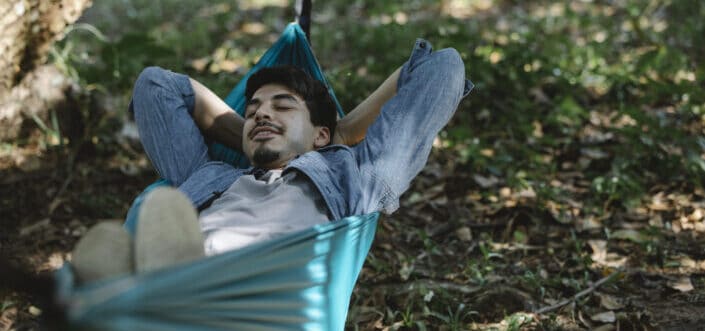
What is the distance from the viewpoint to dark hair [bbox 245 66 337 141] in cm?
204

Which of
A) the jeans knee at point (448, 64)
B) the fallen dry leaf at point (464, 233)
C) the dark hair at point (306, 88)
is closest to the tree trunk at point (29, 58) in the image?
the dark hair at point (306, 88)

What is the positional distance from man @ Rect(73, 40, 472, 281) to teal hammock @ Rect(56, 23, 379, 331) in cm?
16

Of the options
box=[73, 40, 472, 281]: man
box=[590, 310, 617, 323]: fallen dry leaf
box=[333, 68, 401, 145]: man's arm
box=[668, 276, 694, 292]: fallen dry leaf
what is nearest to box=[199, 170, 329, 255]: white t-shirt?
box=[73, 40, 472, 281]: man

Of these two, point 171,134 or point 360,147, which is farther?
point 171,134

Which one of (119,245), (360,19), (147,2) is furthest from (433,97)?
(147,2)

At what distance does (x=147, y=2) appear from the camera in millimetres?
5062

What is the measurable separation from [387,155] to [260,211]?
0.37m

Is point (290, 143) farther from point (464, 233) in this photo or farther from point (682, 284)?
point (682, 284)

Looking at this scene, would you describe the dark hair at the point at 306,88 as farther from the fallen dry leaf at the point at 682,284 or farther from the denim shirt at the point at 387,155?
the fallen dry leaf at the point at 682,284

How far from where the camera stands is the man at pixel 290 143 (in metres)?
1.68

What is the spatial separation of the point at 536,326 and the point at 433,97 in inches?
28.8

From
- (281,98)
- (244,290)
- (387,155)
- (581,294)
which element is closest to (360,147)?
(387,155)

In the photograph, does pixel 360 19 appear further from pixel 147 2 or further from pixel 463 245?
pixel 463 245

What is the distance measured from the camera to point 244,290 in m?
1.21
